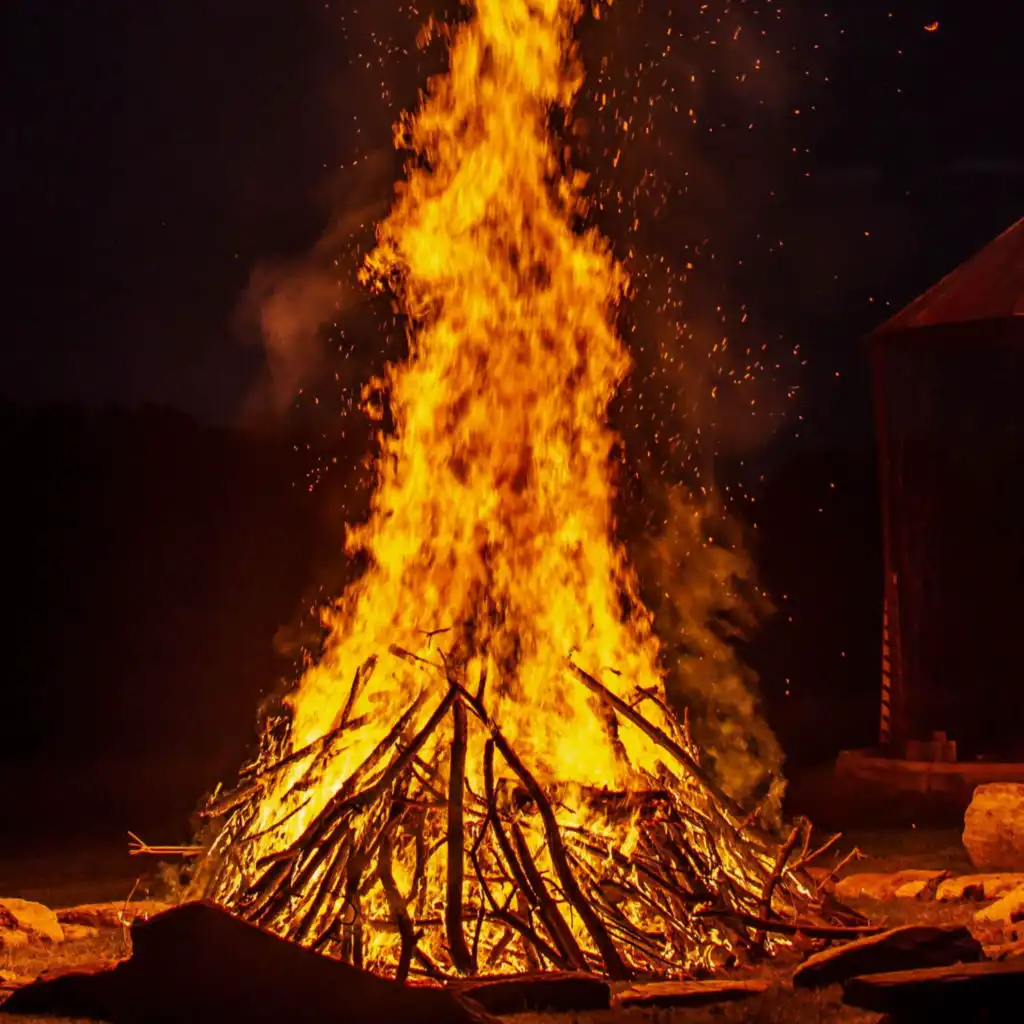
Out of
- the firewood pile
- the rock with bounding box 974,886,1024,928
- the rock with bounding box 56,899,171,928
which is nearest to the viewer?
the firewood pile

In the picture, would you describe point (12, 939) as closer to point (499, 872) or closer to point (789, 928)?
point (499, 872)

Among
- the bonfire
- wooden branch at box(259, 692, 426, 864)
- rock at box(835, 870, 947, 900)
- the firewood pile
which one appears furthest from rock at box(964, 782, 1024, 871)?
wooden branch at box(259, 692, 426, 864)

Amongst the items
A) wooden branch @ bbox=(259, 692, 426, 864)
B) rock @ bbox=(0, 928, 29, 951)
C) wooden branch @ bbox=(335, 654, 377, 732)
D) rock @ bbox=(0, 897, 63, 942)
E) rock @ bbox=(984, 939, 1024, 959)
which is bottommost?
rock @ bbox=(984, 939, 1024, 959)

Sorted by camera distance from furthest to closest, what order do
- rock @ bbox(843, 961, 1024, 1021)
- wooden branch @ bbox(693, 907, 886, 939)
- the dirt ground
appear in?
wooden branch @ bbox(693, 907, 886, 939), the dirt ground, rock @ bbox(843, 961, 1024, 1021)

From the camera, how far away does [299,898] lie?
6.63 meters

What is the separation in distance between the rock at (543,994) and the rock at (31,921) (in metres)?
2.51

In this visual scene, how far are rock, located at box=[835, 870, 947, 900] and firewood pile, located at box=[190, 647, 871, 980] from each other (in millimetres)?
1300

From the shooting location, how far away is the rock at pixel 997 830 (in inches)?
365

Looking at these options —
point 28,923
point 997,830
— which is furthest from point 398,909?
point 997,830

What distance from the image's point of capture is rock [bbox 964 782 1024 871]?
9281 mm

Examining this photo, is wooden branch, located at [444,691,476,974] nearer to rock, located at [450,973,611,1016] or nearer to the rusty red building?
rock, located at [450,973,611,1016]

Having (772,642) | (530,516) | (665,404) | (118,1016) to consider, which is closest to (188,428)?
(772,642)

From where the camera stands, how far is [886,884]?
28.5 feet

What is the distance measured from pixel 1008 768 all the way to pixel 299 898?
6.56 m
